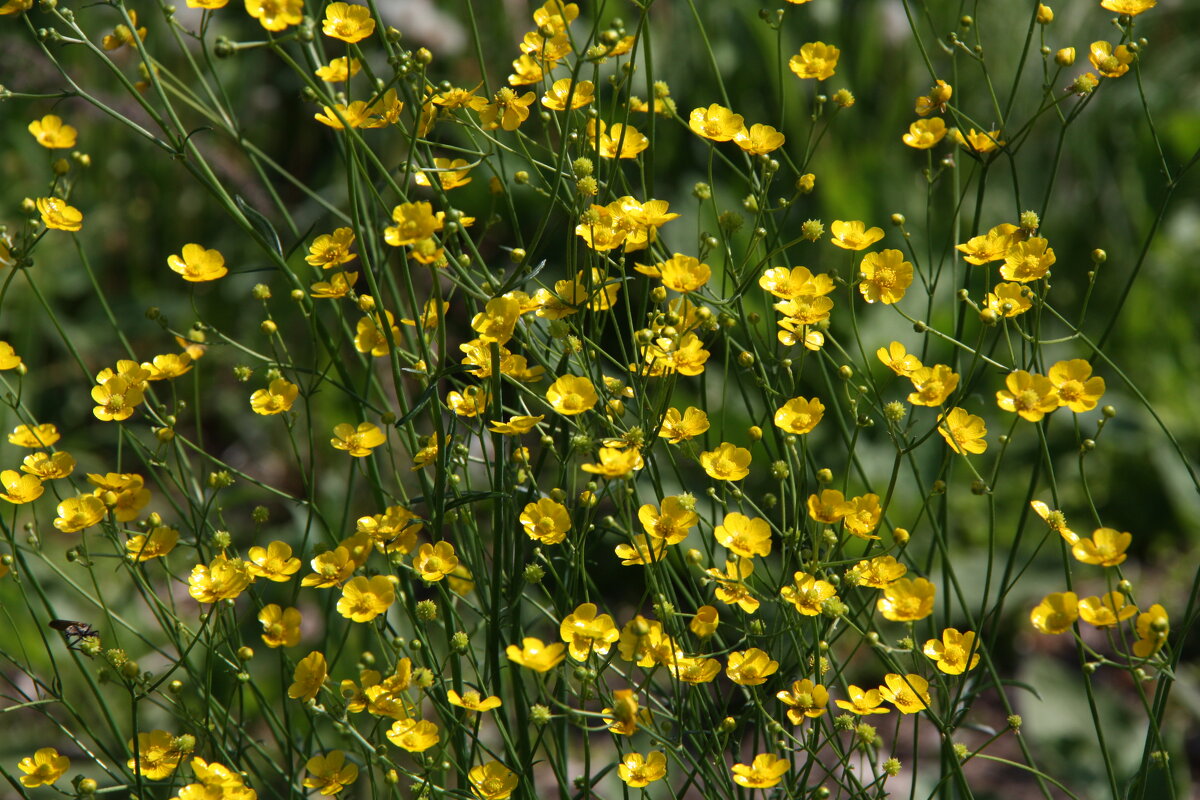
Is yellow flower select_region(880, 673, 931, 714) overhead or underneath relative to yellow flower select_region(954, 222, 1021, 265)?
underneath

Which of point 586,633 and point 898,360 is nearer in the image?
point 586,633

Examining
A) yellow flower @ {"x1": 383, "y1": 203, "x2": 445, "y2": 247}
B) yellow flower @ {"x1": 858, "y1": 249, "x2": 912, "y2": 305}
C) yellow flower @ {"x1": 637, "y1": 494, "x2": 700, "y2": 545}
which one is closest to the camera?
yellow flower @ {"x1": 383, "y1": 203, "x2": 445, "y2": 247}

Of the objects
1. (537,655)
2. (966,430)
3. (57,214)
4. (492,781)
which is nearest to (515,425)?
(537,655)

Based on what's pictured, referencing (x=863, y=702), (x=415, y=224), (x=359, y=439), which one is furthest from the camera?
(x=359, y=439)

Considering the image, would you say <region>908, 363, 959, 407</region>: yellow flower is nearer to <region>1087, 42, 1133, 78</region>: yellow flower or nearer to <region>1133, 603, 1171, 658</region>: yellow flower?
<region>1133, 603, 1171, 658</region>: yellow flower

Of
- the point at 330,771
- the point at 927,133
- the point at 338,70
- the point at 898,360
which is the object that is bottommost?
the point at 330,771

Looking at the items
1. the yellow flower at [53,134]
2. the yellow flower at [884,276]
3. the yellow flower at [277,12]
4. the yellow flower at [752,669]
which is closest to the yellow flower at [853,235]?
the yellow flower at [884,276]

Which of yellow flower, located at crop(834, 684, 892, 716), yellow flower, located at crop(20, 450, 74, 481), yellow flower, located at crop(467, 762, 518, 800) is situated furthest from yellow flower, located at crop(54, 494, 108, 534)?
yellow flower, located at crop(834, 684, 892, 716)

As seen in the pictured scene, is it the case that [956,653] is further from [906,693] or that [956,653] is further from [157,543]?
[157,543]
